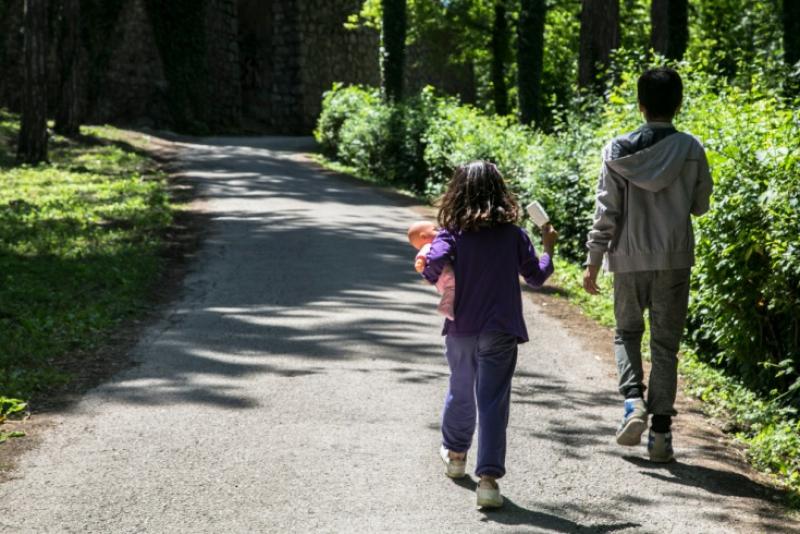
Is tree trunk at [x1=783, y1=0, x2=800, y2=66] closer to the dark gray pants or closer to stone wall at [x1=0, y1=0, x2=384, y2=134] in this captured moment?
stone wall at [x1=0, y1=0, x2=384, y2=134]

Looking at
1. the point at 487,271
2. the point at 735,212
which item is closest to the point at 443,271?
the point at 487,271

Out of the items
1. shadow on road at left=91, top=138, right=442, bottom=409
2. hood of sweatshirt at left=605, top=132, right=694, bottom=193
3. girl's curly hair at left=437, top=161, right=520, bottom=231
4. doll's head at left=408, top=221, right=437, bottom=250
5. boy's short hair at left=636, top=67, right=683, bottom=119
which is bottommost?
shadow on road at left=91, top=138, right=442, bottom=409

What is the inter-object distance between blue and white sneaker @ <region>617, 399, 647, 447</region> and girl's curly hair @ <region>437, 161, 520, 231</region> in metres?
1.49

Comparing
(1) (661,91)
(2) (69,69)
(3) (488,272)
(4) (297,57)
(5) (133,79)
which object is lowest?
(3) (488,272)

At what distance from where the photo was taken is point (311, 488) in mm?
5348

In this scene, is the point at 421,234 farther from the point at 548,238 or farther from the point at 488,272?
the point at 548,238

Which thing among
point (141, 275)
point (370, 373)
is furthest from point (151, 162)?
point (370, 373)

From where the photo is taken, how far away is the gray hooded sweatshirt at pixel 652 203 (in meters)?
5.80

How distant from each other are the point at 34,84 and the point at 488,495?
65.0 feet

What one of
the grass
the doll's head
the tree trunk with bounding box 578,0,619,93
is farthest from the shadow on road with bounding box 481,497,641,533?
the tree trunk with bounding box 578,0,619,93

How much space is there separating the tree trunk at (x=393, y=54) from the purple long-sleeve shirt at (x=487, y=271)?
21255mm

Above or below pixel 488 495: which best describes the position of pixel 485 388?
above

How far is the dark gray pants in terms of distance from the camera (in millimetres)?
5914

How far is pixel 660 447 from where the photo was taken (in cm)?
595
